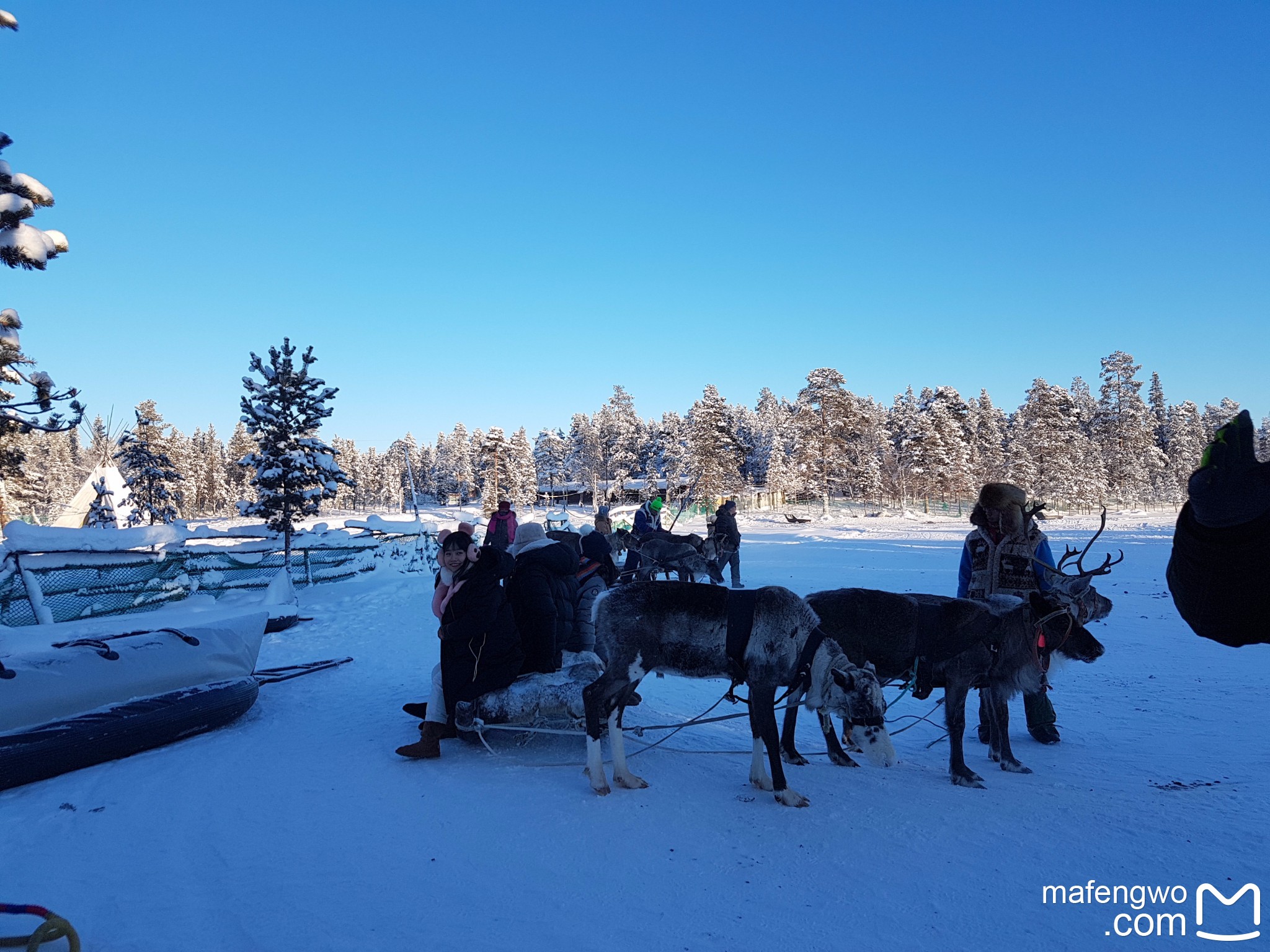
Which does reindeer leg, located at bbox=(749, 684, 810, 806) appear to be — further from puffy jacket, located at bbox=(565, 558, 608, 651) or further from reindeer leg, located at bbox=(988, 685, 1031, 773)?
puffy jacket, located at bbox=(565, 558, 608, 651)

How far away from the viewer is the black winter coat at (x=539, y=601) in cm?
577

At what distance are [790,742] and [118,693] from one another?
536cm

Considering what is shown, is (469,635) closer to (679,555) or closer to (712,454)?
(679,555)

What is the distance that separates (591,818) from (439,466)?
111 m

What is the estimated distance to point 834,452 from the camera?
5950cm

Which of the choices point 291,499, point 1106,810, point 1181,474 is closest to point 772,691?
point 1106,810

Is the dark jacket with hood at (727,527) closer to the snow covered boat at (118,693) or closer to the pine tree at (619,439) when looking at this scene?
the snow covered boat at (118,693)

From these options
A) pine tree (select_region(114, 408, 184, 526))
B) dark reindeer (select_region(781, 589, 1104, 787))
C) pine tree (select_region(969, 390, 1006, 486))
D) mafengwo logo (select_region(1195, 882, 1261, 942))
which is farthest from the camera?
pine tree (select_region(969, 390, 1006, 486))

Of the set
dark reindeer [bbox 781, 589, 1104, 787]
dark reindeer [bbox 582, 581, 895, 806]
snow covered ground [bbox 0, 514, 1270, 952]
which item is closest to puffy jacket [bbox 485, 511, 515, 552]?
snow covered ground [bbox 0, 514, 1270, 952]

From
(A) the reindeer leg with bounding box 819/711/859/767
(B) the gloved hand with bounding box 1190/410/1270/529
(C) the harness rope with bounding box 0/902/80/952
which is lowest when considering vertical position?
(A) the reindeer leg with bounding box 819/711/859/767

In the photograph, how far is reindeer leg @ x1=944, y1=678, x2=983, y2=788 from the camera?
15.6 ft

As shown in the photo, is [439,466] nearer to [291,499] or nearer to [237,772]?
[291,499]

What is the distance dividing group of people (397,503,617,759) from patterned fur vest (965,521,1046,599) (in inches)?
141

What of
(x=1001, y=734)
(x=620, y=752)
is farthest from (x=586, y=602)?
(x=1001, y=734)
